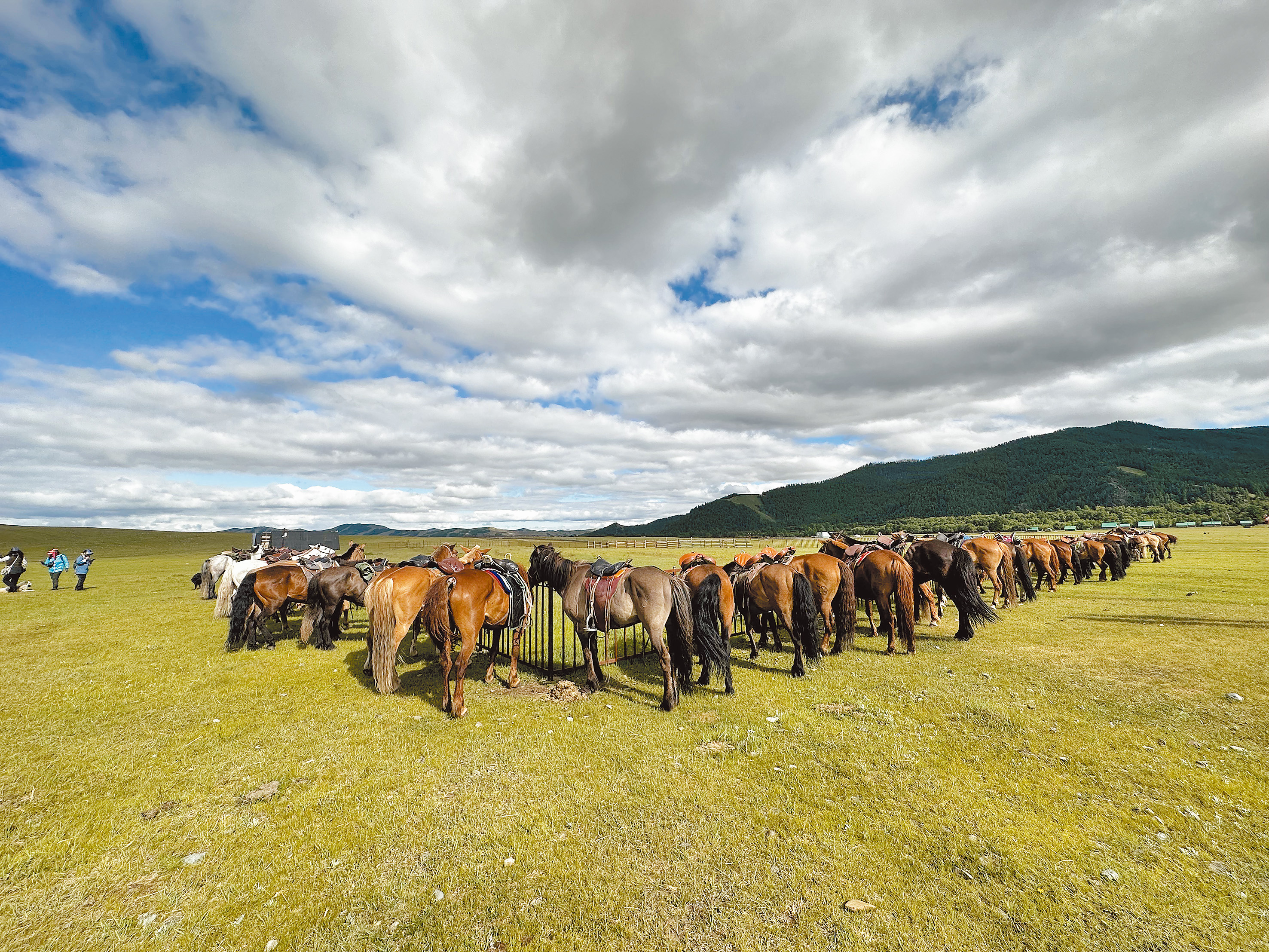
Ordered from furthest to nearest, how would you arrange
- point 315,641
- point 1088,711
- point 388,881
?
point 315,641 < point 1088,711 < point 388,881

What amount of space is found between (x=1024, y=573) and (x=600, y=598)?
15236 millimetres

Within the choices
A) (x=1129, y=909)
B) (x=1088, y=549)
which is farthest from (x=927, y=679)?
(x=1088, y=549)

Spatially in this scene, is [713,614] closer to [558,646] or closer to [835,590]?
[835,590]

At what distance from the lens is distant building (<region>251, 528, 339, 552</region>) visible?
31.9m

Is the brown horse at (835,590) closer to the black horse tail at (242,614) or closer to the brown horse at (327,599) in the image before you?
the brown horse at (327,599)

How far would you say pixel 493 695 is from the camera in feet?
25.2

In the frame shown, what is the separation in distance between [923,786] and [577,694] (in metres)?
4.89

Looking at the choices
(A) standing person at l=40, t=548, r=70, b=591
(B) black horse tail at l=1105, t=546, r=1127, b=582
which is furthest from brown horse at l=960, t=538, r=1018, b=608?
(A) standing person at l=40, t=548, r=70, b=591

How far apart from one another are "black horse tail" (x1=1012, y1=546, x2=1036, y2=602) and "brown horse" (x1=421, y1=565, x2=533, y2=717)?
16.4 meters

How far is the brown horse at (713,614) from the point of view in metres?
7.70

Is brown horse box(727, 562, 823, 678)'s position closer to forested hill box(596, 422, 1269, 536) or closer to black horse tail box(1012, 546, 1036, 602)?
black horse tail box(1012, 546, 1036, 602)

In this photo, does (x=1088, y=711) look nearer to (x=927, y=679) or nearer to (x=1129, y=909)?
(x=927, y=679)

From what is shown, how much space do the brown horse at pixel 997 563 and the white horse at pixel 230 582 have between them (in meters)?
20.7

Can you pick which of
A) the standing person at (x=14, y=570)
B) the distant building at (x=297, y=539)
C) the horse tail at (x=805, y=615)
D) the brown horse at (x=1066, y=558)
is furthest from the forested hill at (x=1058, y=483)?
the standing person at (x=14, y=570)
